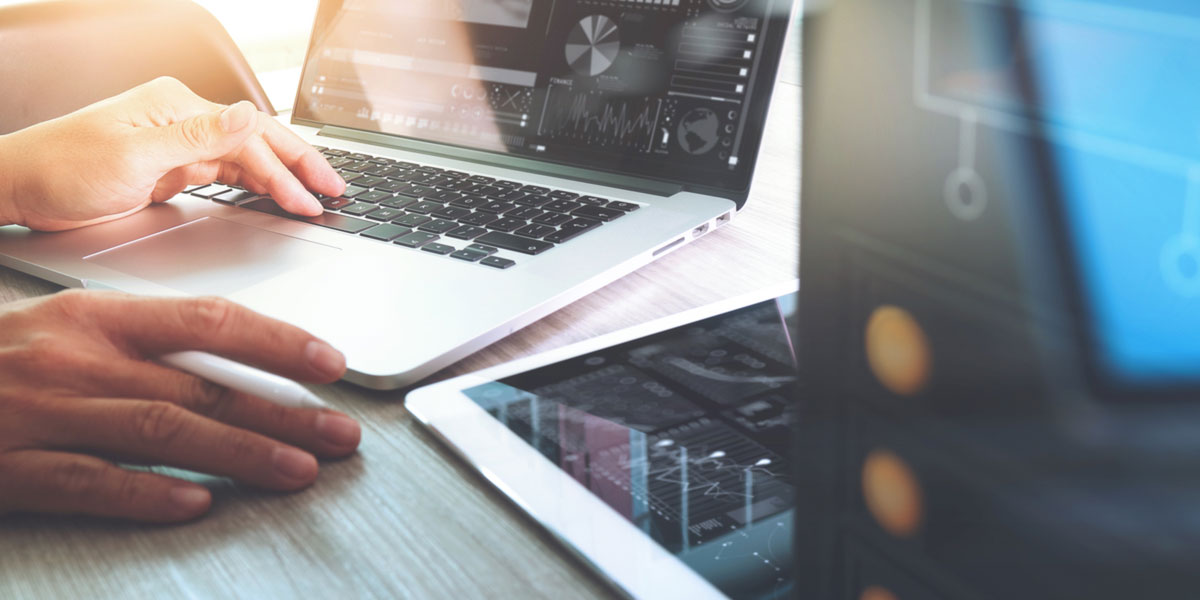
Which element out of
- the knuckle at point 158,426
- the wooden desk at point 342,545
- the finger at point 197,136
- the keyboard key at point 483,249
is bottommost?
the wooden desk at point 342,545

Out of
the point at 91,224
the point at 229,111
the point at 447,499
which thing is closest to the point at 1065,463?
the point at 447,499

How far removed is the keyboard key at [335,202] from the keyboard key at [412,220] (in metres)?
0.09

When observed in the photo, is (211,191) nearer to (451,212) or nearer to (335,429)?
(451,212)

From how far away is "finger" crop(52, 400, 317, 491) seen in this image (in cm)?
46

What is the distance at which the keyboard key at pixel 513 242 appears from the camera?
71cm

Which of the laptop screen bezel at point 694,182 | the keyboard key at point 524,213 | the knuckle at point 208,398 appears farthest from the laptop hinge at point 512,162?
the knuckle at point 208,398

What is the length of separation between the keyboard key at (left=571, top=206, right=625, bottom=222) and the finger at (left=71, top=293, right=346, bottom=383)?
0.33m

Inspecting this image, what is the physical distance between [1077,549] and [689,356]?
37cm

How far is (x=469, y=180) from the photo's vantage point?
88cm

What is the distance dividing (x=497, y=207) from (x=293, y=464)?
0.39 meters

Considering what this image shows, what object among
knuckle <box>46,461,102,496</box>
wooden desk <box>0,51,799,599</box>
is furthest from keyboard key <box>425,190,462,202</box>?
knuckle <box>46,461,102,496</box>

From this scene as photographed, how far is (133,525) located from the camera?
0.44m

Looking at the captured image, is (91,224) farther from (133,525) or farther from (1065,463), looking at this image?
A: (1065,463)

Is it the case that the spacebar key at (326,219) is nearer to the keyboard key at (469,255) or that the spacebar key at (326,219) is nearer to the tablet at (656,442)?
the keyboard key at (469,255)
